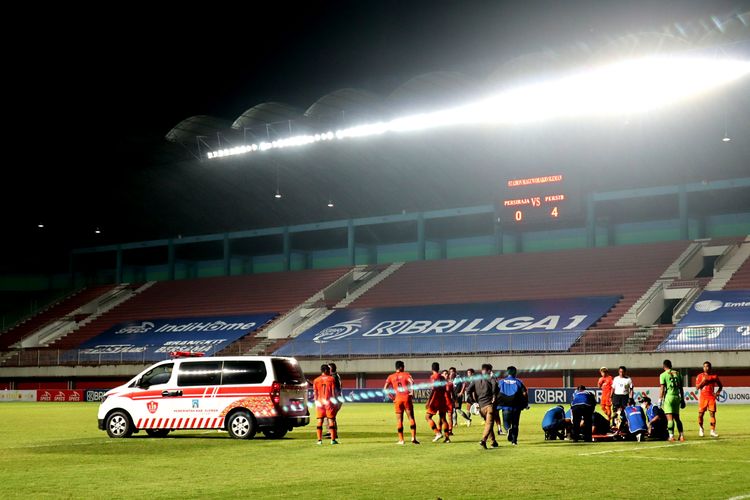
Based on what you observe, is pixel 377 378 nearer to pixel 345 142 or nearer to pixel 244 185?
pixel 345 142

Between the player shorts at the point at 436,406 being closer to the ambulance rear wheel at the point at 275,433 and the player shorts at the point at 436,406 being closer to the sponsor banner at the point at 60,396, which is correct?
the ambulance rear wheel at the point at 275,433

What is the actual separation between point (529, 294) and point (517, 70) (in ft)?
42.2

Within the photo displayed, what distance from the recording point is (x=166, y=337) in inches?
2196

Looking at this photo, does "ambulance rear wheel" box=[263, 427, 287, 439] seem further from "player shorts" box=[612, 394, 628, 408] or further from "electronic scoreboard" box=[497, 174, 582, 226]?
"electronic scoreboard" box=[497, 174, 582, 226]

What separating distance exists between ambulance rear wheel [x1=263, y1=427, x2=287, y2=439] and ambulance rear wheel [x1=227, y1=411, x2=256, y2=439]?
0.47m

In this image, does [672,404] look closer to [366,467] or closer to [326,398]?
[326,398]

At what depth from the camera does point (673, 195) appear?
50500 mm

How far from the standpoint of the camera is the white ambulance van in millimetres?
22109

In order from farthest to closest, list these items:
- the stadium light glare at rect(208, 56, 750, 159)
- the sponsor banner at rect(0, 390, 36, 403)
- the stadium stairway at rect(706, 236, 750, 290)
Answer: the sponsor banner at rect(0, 390, 36, 403)
the stadium stairway at rect(706, 236, 750, 290)
the stadium light glare at rect(208, 56, 750, 159)

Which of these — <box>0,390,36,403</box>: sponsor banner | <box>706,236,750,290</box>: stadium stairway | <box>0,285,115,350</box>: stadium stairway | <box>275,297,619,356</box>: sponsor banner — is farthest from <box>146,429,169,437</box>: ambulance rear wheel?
<box>0,285,115,350</box>: stadium stairway

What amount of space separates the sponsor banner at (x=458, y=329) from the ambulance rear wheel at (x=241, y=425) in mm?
22787

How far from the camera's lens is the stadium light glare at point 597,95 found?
3831 cm

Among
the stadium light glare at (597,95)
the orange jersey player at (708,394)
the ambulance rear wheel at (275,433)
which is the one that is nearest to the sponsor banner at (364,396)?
the stadium light glare at (597,95)

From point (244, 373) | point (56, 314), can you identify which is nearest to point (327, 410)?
point (244, 373)
